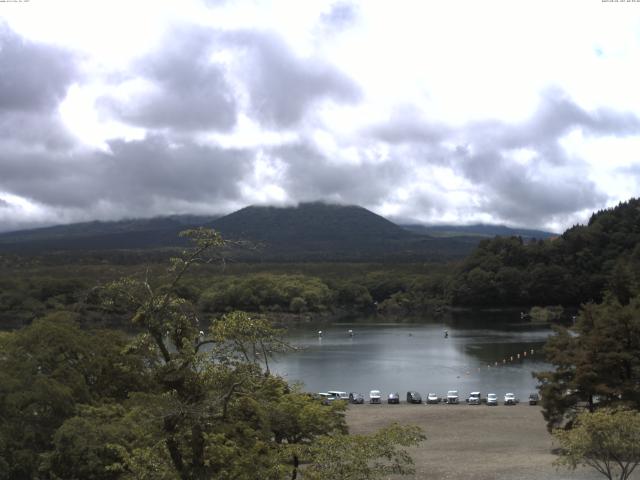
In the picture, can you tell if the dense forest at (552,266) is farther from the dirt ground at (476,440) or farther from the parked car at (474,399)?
the dirt ground at (476,440)

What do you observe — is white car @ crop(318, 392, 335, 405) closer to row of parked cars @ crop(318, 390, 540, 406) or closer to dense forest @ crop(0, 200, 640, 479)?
dense forest @ crop(0, 200, 640, 479)

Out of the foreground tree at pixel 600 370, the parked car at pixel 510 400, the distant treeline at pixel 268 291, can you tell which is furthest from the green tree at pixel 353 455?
the distant treeline at pixel 268 291

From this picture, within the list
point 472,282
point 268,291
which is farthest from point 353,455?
point 472,282

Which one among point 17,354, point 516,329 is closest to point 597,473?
point 17,354

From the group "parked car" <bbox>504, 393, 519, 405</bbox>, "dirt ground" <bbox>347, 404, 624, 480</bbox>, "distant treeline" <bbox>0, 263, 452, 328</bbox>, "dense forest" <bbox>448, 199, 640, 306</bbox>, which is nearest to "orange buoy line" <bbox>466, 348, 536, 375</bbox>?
"parked car" <bbox>504, 393, 519, 405</bbox>

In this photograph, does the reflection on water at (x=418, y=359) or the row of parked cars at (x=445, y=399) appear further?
the reflection on water at (x=418, y=359)

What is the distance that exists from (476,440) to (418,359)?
31.7m

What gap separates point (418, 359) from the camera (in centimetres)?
6003

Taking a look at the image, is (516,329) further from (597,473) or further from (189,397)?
(189,397)

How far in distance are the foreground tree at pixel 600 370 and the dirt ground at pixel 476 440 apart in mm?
2061

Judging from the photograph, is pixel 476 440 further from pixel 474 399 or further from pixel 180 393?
pixel 180 393

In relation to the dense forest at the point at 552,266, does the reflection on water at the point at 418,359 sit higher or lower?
lower

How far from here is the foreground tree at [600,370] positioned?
23891 mm

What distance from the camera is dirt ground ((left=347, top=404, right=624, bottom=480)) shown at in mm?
21844
